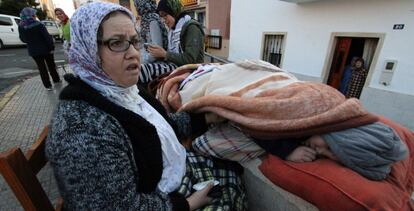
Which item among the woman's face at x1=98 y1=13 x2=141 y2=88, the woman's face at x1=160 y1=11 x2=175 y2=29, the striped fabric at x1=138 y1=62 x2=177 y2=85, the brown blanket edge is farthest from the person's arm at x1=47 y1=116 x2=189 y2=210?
the woman's face at x1=160 y1=11 x2=175 y2=29

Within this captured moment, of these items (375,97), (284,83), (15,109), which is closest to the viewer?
(284,83)

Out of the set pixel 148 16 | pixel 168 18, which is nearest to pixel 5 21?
pixel 148 16

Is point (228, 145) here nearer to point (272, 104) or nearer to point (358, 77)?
point (272, 104)

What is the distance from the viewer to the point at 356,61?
18.0ft

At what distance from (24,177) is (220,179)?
91 centimetres

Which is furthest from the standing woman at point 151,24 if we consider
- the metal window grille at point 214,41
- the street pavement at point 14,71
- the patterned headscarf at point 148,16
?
the metal window grille at point 214,41

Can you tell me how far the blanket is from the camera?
928 mm

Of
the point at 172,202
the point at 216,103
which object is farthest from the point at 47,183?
the point at 216,103

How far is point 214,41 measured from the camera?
11508mm

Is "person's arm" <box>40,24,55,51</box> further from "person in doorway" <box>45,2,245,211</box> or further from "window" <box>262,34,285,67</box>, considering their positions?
"window" <box>262,34,285,67</box>

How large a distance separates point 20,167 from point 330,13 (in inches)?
267

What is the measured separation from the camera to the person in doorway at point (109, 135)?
768mm

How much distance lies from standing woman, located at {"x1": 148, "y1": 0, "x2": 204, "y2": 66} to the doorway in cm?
508

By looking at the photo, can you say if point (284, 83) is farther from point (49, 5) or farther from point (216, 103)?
point (49, 5)
